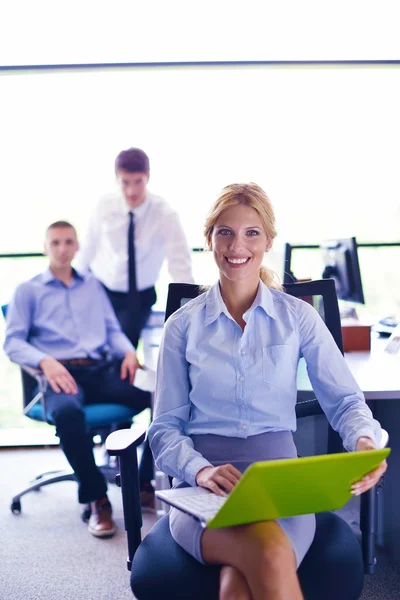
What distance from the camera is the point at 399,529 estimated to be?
243 cm

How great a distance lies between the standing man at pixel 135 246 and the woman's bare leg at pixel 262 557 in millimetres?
2381

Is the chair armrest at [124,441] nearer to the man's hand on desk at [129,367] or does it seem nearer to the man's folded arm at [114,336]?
the man's hand on desk at [129,367]

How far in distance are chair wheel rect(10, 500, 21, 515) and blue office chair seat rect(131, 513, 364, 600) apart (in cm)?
179

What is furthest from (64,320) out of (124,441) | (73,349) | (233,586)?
(233,586)

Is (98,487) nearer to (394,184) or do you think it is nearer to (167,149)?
(167,149)

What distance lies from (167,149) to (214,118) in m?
0.44

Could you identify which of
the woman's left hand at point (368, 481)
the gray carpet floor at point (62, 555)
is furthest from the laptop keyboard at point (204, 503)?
the gray carpet floor at point (62, 555)

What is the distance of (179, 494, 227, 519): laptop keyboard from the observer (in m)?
1.26

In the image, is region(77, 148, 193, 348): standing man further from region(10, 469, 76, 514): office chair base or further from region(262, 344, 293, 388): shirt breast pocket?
region(262, 344, 293, 388): shirt breast pocket

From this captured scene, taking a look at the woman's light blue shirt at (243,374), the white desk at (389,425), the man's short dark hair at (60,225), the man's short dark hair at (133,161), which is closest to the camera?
the woman's light blue shirt at (243,374)

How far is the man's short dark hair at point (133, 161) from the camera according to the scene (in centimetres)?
352

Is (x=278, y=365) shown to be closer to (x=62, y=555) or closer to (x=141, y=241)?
(x=62, y=555)

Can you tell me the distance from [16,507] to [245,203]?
211 cm

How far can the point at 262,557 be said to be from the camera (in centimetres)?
123
